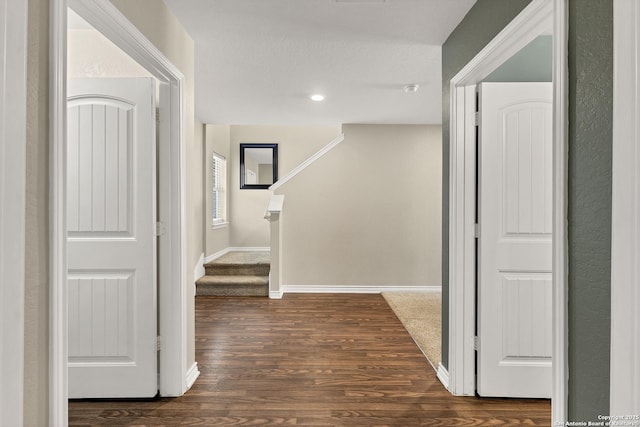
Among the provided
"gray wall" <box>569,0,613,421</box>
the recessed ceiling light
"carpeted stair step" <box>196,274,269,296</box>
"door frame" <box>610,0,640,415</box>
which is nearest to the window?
"carpeted stair step" <box>196,274,269,296</box>

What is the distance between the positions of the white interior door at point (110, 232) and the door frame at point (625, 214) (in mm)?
2164

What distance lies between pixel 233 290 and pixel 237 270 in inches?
17.4

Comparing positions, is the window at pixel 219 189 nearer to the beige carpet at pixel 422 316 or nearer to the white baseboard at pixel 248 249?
the white baseboard at pixel 248 249

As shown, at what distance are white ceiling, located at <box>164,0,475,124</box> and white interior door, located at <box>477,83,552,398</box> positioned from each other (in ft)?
2.20

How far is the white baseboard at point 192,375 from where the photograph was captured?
233 cm

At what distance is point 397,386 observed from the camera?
2359mm

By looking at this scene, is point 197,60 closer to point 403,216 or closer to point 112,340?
point 112,340

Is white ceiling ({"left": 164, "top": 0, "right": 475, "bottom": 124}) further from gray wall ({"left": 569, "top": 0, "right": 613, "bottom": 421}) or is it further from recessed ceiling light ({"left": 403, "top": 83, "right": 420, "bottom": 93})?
gray wall ({"left": 569, "top": 0, "right": 613, "bottom": 421})

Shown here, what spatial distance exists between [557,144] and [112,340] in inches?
98.1

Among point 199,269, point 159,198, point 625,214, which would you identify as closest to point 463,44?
point 625,214

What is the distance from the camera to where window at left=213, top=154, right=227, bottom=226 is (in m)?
5.95

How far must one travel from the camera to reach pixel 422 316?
389 cm

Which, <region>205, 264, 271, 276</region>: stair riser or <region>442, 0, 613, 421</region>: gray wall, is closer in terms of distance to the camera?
<region>442, 0, 613, 421</region>: gray wall

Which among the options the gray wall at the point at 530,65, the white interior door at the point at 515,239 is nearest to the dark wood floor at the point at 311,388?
the white interior door at the point at 515,239
